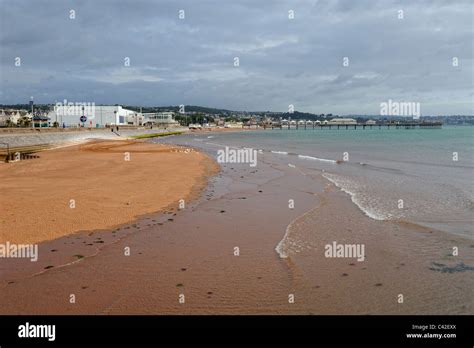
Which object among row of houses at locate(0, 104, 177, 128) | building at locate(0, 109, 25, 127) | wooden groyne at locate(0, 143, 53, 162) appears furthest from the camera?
row of houses at locate(0, 104, 177, 128)

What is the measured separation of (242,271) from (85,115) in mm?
106899

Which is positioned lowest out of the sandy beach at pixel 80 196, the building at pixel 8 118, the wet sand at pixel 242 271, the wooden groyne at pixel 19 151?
the wet sand at pixel 242 271

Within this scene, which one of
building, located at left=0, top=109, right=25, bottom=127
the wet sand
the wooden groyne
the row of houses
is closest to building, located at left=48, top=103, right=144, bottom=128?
the row of houses

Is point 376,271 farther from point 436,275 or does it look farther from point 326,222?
point 326,222

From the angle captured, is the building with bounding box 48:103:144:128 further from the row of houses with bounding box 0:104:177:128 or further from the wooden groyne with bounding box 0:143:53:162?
the wooden groyne with bounding box 0:143:53:162

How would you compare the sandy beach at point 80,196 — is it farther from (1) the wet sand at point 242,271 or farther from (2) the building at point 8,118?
(2) the building at point 8,118

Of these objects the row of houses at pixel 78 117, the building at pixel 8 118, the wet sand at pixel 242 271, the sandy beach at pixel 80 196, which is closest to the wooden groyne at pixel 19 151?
the sandy beach at pixel 80 196

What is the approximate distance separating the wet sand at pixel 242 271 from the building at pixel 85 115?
87605mm

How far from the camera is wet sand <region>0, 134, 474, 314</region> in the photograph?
18.2 ft

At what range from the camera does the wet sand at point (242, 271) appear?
5.54m

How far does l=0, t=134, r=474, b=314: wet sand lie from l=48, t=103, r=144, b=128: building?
87605mm

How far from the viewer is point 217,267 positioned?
7000 millimetres

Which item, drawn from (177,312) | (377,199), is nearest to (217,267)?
(177,312)
